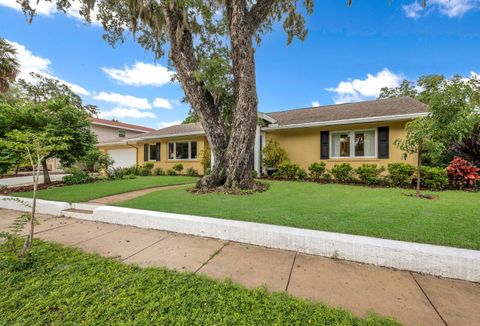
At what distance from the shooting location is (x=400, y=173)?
Result: 787cm

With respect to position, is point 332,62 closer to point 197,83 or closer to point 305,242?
point 197,83

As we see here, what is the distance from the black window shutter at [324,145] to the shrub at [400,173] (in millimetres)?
2542

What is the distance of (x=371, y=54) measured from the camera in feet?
37.0

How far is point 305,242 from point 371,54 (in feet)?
41.1

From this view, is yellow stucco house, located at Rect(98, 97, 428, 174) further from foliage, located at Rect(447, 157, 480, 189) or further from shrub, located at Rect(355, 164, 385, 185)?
foliage, located at Rect(447, 157, 480, 189)

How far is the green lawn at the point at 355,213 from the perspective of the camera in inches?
125

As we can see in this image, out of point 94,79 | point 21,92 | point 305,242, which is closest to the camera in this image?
point 305,242

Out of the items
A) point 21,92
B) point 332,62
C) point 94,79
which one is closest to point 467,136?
point 332,62

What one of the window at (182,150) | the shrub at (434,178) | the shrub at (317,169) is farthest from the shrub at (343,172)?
the window at (182,150)

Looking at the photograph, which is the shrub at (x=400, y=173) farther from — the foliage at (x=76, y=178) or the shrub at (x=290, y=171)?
the foliage at (x=76, y=178)

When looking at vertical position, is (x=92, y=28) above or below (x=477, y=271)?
above

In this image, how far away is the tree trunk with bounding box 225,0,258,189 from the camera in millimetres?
7055

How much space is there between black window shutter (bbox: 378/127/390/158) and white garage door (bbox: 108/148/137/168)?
1649 cm

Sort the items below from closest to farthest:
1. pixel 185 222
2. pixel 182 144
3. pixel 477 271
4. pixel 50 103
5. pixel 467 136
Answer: pixel 477 271 < pixel 185 222 < pixel 467 136 < pixel 50 103 < pixel 182 144
